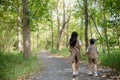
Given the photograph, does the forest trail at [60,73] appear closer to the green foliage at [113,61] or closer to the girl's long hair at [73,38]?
the green foliage at [113,61]

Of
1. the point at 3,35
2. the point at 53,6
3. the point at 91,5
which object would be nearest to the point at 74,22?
the point at 53,6

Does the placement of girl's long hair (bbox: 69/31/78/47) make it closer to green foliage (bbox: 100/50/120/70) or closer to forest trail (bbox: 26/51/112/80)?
forest trail (bbox: 26/51/112/80)

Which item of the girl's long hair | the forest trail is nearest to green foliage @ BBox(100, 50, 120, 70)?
the forest trail

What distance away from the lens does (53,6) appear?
139 ft

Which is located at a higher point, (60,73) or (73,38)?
(73,38)

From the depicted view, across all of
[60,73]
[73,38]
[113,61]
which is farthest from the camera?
[113,61]

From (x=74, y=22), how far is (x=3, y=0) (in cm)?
4929

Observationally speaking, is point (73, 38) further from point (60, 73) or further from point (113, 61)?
point (113, 61)

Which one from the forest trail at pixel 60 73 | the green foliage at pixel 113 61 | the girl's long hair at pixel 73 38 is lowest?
the forest trail at pixel 60 73

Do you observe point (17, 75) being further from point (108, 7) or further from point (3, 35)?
point (3, 35)

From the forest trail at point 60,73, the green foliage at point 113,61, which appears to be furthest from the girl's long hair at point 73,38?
the green foliage at point 113,61

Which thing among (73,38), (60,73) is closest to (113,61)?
(60,73)

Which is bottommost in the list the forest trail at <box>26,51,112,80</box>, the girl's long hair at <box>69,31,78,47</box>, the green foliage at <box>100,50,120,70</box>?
the forest trail at <box>26,51,112,80</box>

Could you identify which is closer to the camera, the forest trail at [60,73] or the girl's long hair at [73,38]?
the girl's long hair at [73,38]
